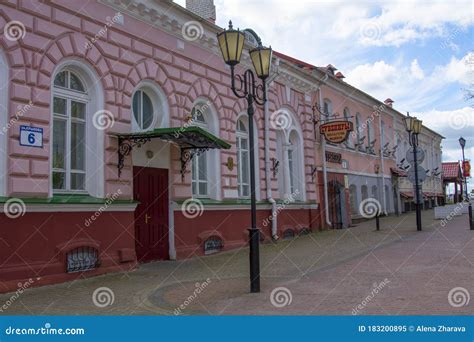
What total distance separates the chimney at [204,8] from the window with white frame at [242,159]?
4.13 meters

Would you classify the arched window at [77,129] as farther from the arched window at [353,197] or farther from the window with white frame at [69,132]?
the arched window at [353,197]

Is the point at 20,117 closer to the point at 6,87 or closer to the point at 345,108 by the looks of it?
the point at 6,87

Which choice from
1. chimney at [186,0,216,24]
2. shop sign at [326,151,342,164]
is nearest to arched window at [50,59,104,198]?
chimney at [186,0,216,24]

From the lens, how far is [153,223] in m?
12.7

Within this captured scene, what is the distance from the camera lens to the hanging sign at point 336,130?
68.3 feet

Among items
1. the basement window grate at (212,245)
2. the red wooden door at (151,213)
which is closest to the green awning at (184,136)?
the red wooden door at (151,213)

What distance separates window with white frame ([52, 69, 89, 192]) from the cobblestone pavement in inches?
84.0

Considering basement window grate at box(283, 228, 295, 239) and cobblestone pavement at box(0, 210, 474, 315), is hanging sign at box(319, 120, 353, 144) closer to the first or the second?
basement window grate at box(283, 228, 295, 239)

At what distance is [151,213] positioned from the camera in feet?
41.6

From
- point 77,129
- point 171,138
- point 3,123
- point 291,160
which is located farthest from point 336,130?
point 3,123

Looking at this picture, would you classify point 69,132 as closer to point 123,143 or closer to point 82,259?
point 123,143

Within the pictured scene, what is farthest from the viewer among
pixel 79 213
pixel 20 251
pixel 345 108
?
pixel 345 108

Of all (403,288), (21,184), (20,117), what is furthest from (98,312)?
(403,288)

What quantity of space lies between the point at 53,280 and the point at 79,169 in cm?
246
